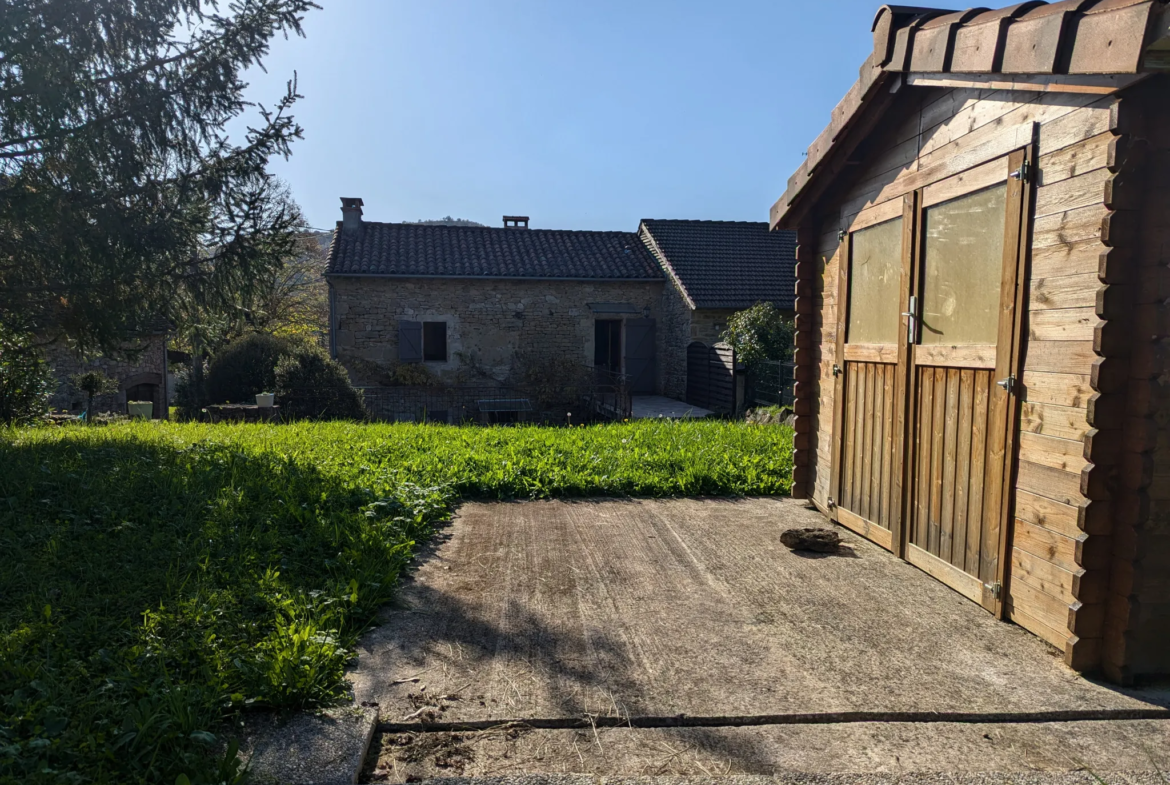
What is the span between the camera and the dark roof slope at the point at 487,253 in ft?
59.4

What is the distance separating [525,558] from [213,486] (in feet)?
8.69

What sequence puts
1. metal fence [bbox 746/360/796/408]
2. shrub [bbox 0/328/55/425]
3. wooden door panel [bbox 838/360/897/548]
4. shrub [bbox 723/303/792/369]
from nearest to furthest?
wooden door panel [bbox 838/360/897/548], shrub [bbox 0/328/55/425], metal fence [bbox 746/360/796/408], shrub [bbox 723/303/792/369]

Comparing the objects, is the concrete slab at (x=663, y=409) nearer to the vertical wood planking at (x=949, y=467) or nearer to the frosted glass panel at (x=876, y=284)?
the frosted glass panel at (x=876, y=284)

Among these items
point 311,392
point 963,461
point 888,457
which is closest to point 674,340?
point 311,392

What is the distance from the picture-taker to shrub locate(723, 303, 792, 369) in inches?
546

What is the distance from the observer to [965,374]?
3.83 metres

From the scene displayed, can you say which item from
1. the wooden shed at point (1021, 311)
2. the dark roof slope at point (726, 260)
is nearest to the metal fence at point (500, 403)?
the dark roof slope at point (726, 260)

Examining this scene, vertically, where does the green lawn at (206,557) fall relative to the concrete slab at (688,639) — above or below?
above

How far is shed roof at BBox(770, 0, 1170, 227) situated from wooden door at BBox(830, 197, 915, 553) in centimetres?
74

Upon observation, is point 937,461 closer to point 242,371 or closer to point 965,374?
point 965,374

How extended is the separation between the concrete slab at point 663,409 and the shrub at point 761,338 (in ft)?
5.08

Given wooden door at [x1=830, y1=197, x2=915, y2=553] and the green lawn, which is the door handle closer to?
wooden door at [x1=830, y1=197, x2=915, y2=553]

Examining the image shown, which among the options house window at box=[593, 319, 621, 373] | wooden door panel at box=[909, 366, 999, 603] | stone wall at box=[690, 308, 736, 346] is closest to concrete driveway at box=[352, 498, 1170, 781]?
wooden door panel at box=[909, 366, 999, 603]

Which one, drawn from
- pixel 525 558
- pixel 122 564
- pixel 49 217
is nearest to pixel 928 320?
pixel 525 558
